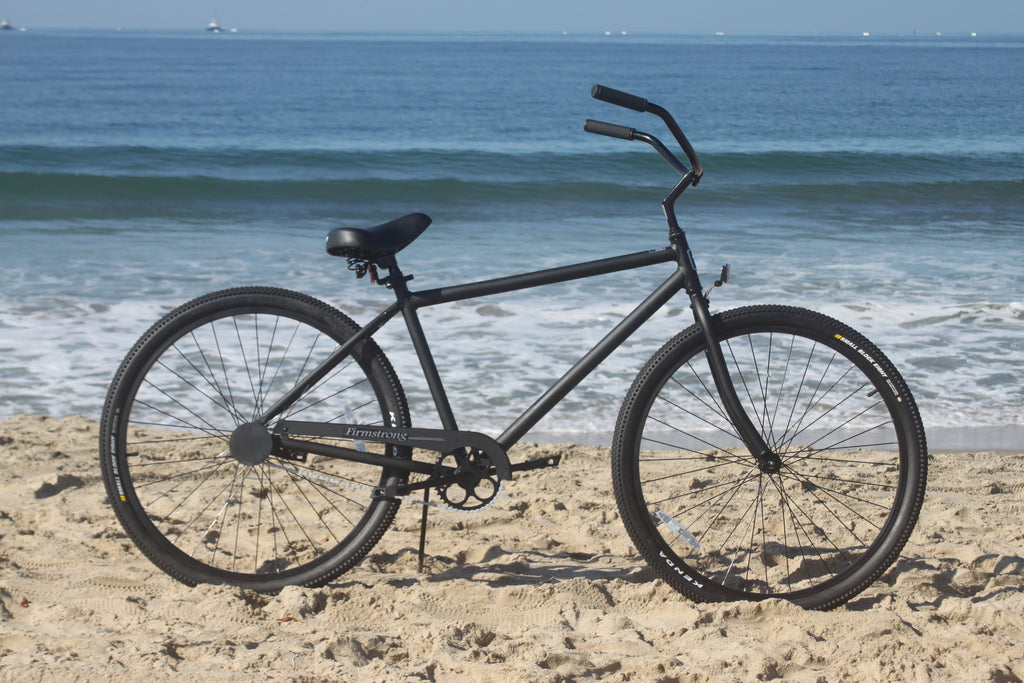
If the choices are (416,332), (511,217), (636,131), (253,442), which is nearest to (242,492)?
(253,442)

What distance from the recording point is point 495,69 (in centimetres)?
5559

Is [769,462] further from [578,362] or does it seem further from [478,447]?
[478,447]

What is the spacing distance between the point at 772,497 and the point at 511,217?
36.3 ft

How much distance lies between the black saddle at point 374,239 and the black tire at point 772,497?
2.65ft

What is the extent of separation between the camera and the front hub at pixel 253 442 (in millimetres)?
3006

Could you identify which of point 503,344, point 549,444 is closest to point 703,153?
point 503,344

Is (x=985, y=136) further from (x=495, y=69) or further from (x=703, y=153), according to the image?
(x=495, y=69)

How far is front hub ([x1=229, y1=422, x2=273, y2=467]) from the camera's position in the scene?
118 inches

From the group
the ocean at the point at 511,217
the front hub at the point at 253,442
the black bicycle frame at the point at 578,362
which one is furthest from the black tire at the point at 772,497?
the front hub at the point at 253,442

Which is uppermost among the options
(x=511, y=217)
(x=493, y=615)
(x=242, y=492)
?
(x=493, y=615)

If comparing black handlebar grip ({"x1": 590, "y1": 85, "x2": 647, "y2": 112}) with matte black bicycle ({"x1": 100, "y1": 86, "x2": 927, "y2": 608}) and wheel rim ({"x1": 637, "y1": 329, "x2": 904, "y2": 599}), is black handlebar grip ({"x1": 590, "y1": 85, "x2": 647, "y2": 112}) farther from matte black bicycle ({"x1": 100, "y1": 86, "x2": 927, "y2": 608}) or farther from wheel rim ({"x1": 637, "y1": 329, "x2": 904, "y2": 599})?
wheel rim ({"x1": 637, "y1": 329, "x2": 904, "y2": 599})

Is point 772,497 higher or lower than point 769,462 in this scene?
lower

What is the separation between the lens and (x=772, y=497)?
154 inches

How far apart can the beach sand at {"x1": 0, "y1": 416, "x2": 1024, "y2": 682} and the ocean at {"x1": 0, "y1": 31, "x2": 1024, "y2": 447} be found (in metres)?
1.46
